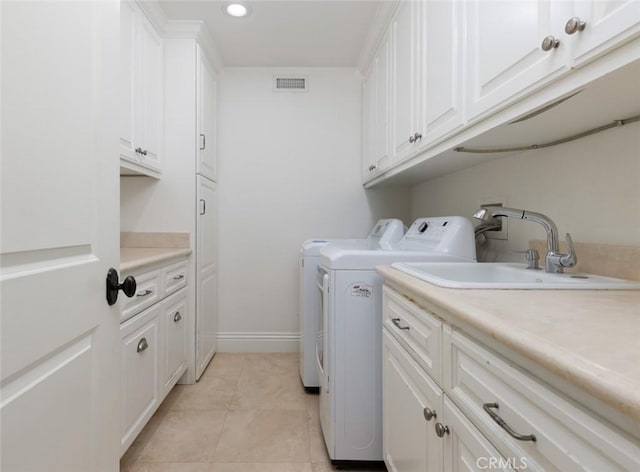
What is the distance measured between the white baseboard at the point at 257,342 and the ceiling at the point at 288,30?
7.33 ft

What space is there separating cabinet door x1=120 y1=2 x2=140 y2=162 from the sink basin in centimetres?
154

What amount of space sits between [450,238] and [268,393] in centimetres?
149

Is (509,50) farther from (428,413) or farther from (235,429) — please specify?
(235,429)

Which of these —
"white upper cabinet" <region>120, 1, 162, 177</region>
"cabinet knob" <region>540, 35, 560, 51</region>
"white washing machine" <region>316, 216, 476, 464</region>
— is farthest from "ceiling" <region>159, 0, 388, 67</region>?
"white washing machine" <region>316, 216, 476, 464</region>

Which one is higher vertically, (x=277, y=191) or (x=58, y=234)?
(x=277, y=191)

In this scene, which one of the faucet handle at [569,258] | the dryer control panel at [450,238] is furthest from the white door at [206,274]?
the faucet handle at [569,258]

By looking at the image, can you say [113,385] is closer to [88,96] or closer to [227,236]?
[88,96]

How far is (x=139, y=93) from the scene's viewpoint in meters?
1.95

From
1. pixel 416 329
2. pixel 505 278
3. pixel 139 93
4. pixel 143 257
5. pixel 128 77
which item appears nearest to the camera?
pixel 416 329

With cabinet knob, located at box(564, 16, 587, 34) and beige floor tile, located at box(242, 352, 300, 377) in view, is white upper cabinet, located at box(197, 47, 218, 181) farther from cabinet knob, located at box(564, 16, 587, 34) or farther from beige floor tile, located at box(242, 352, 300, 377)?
cabinet knob, located at box(564, 16, 587, 34)

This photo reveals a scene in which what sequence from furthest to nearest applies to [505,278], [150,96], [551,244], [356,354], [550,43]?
[150,96] → [356,354] → [505,278] → [551,244] → [550,43]

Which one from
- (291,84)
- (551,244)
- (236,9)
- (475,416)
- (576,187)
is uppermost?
(236,9)

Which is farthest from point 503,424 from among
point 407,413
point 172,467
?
point 172,467

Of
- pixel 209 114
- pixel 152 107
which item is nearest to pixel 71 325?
pixel 152 107
